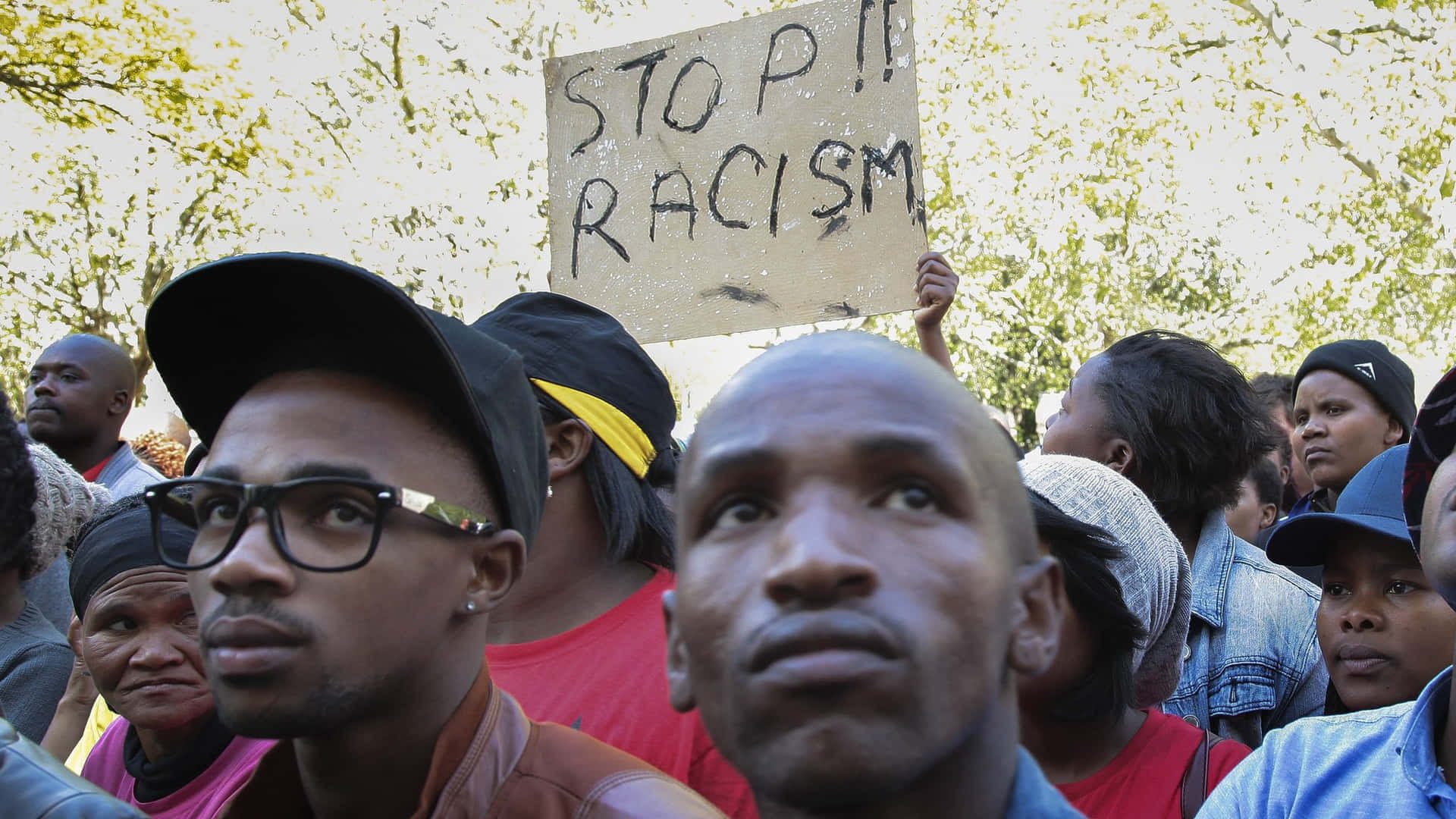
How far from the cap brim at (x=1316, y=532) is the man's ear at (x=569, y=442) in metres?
1.50

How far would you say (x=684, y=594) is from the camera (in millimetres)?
1304

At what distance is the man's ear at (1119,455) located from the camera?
11.2 feet

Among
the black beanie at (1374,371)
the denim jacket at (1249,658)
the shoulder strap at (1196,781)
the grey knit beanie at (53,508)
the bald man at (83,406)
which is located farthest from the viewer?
the bald man at (83,406)

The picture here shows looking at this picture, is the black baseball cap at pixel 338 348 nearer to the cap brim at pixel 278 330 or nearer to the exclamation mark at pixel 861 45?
the cap brim at pixel 278 330

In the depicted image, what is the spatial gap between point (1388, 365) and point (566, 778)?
4083mm

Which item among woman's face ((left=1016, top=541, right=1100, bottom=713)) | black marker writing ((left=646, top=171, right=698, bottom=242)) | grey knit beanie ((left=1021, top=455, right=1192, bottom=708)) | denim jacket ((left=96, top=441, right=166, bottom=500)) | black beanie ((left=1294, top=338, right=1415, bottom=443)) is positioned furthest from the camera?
denim jacket ((left=96, top=441, right=166, bottom=500))

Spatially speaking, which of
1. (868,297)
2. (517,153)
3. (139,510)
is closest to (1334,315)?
(517,153)

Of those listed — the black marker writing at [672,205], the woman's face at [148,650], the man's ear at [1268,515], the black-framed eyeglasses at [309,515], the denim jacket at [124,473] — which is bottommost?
the man's ear at [1268,515]

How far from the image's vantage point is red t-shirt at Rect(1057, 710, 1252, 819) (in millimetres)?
2385

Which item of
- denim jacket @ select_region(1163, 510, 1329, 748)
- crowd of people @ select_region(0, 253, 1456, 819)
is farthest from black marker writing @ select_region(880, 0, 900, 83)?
denim jacket @ select_region(1163, 510, 1329, 748)

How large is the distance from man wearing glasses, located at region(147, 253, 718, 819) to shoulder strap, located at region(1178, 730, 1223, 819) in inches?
43.5

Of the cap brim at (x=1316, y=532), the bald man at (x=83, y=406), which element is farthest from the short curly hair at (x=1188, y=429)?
the bald man at (x=83, y=406)

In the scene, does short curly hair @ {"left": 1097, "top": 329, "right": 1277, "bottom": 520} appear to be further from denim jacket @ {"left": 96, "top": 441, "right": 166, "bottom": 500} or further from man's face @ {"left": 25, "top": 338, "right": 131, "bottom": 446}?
man's face @ {"left": 25, "top": 338, "right": 131, "bottom": 446}

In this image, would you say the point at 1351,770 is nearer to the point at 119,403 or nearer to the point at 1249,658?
the point at 1249,658
